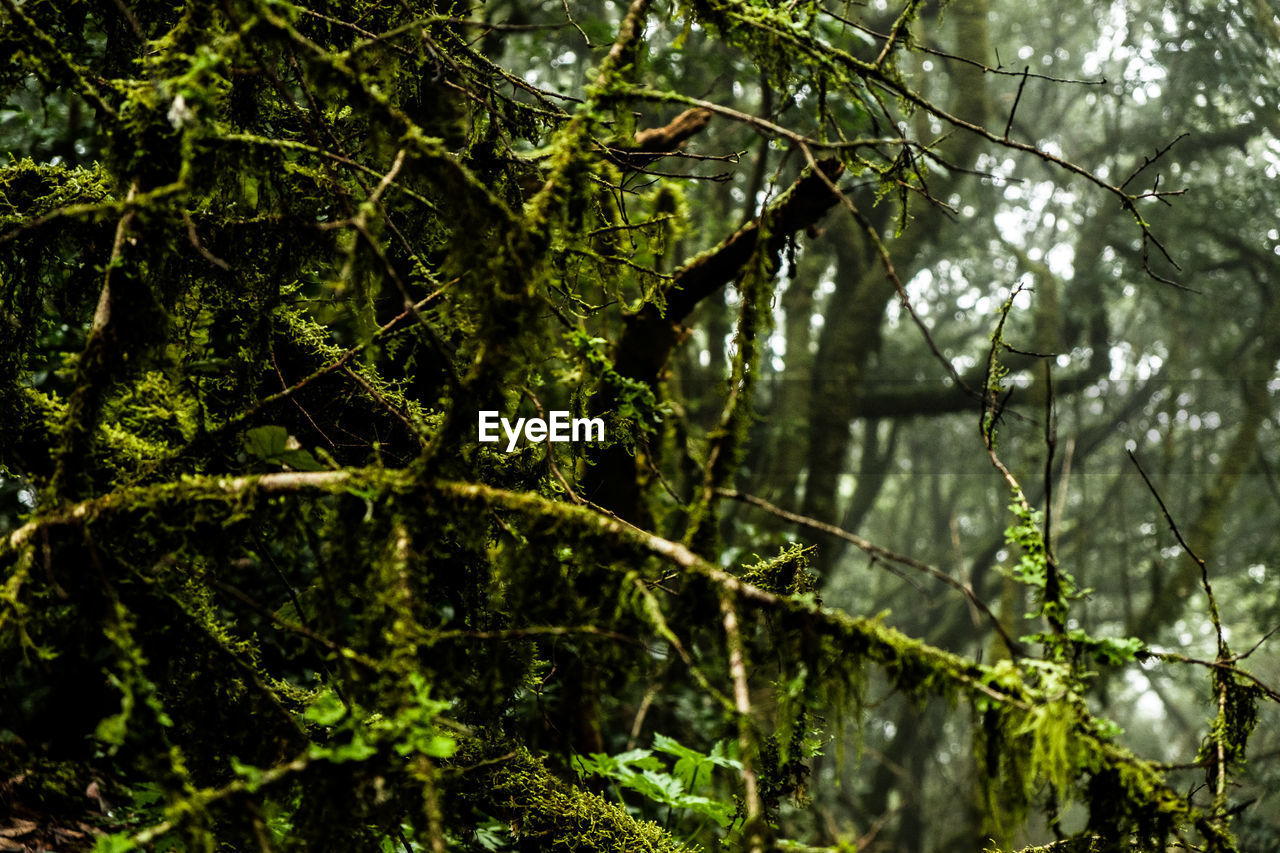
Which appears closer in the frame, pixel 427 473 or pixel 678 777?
pixel 427 473

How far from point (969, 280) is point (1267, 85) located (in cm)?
634

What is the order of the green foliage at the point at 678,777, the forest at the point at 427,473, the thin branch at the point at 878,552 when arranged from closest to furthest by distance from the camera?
the thin branch at the point at 878,552 < the forest at the point at 427,473 < the green foliage at the point at 678,777

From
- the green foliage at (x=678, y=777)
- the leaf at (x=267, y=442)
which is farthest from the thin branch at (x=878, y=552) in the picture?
the green foliage at (x=678, y=777)

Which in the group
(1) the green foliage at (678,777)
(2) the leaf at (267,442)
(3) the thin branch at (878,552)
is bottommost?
(1) the green foliage at (678,777)

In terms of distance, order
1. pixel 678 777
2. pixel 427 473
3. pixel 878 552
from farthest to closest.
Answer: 1. pixel 678 777
2. pixel 427 473
3. pixel 878 552

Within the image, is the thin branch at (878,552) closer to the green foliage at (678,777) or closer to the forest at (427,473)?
the forest at (427,473)

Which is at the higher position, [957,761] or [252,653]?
[252,653]

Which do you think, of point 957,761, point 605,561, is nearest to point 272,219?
point 605,561

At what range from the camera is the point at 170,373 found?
183cm

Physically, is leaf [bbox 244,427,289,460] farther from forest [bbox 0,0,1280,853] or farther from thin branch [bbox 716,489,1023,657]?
thin branch [bbox 716,489,1023,657]

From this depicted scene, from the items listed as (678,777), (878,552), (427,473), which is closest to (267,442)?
(427,473)

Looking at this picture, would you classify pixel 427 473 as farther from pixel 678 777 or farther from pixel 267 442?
pixel 678 777

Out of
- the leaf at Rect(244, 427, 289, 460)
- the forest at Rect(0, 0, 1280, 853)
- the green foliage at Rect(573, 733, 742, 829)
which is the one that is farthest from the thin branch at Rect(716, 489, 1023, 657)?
the green foliage at Rect(573, 733, 742, 829)

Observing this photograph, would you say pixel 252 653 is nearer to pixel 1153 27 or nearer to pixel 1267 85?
pixel 1267 85
